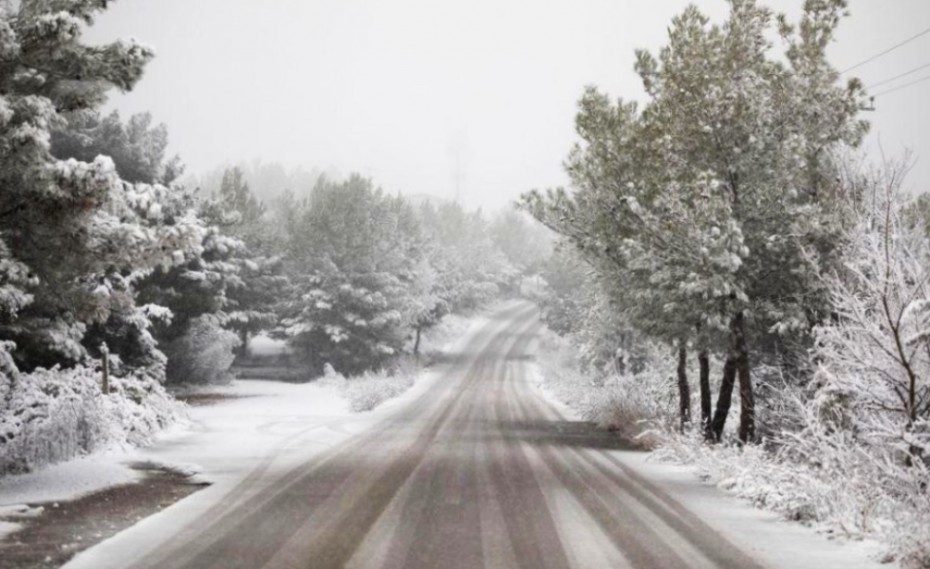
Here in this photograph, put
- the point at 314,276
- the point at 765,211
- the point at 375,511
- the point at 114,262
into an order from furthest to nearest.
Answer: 1. the point at 314,276
2. the point at 765,211
3. the point at 114,262
4. the point at 375,511

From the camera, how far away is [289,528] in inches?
334

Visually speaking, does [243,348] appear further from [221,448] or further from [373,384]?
[221,448]

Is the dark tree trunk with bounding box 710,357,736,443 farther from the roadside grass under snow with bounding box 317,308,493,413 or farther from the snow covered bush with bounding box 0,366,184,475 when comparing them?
the roadside grass under snow with bounding box 317,308,493,413

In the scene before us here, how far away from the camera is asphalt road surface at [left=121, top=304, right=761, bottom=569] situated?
7242 millimetres

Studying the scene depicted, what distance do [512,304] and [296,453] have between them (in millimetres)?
85438

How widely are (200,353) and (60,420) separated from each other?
23985 millimetres

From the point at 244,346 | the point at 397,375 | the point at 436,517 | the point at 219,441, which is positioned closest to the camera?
the point at 436,517

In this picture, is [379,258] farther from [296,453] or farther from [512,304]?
[512,304]

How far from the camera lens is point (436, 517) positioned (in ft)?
30.4

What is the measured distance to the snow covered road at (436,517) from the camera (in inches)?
285

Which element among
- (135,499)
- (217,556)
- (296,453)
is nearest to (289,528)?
(217,556)

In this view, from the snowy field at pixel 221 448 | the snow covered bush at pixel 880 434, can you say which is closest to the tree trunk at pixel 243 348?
the snowy field at pixel 221 448

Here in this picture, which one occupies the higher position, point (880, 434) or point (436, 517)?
point (880, 434)

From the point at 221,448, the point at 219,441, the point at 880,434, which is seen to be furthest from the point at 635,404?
A: the point at 880,434
